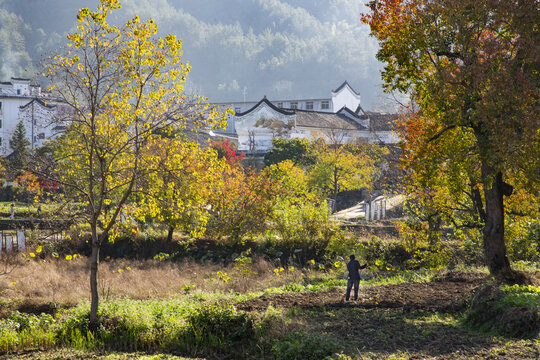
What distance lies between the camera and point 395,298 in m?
11.5

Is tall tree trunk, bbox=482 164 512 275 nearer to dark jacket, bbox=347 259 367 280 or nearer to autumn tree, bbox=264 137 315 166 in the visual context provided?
dark jacket, bbox=347 259 367 280

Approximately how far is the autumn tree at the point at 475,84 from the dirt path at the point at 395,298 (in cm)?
136

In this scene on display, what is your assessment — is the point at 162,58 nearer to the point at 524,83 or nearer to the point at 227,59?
the point at 524,83

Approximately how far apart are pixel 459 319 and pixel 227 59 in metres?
140

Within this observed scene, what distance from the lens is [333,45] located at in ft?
→ 494

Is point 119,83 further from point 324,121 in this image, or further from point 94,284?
point 324,121

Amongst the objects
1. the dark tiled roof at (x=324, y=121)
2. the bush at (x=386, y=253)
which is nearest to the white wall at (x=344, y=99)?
the dark tiled roof at (x=324, y=121)

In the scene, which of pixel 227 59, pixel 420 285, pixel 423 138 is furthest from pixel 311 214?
pixel 227 59

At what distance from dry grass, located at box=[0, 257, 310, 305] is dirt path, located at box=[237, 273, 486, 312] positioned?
2900 millimetres

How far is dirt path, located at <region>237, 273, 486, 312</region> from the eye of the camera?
10.7 metres

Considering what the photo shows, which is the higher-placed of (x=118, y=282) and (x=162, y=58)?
(x=162, y=58)

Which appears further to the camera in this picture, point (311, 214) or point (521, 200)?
point (311, 214)

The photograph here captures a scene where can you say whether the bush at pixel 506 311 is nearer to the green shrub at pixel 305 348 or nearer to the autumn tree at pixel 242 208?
the green shrub at pixel 305 348

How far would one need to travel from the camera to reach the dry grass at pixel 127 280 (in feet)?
44.2
